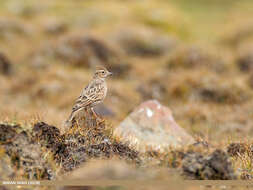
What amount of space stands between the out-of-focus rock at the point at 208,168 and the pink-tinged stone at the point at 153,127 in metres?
3.90

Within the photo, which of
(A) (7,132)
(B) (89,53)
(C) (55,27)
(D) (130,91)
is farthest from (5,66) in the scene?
(A) (7,132)

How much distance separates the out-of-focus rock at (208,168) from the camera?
234 inches

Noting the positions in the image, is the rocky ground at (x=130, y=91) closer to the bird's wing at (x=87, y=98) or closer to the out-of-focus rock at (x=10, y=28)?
the out-of-focus rock at (x=10, y=28)

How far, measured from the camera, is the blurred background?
56.4 ft

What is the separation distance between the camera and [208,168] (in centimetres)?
599

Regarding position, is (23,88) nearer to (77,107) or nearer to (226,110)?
(226,110)

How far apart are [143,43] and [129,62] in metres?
8.09

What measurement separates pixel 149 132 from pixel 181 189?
5368mm

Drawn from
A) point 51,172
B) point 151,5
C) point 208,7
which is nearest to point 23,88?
point 51,172

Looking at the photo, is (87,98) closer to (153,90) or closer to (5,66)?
(153,90)

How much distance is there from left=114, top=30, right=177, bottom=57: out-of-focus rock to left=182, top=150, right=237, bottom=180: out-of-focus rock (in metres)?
30.2

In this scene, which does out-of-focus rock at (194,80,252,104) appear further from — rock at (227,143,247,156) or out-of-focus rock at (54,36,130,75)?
rock at (227,143,247,156)

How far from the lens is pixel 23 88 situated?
23.0 meters

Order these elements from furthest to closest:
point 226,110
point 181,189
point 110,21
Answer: point 110,21, point 226,110, point 181,189
